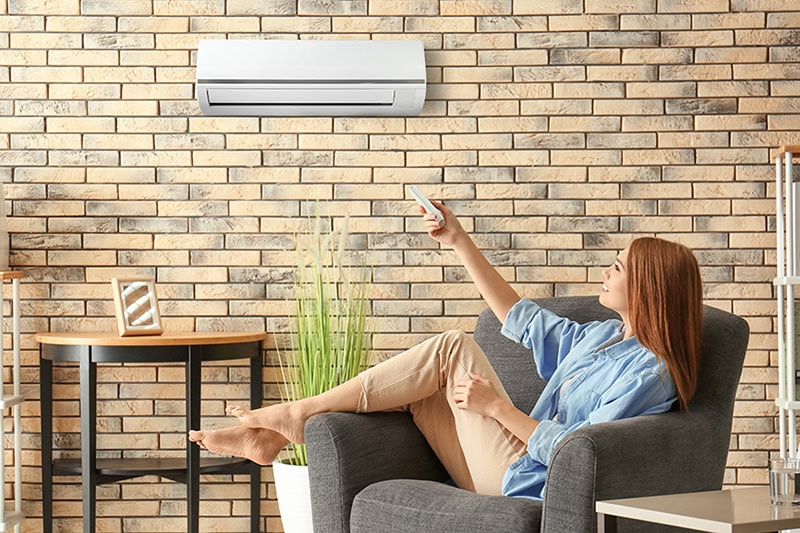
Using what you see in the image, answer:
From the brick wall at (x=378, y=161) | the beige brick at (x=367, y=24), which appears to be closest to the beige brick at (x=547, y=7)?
the brick wall at (x=378, y=161)

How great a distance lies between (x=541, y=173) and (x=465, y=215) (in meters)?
0.31

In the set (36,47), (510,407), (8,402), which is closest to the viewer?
(510,407)

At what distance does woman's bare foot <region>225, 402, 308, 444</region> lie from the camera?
8.18ft

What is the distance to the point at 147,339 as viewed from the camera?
121 inches

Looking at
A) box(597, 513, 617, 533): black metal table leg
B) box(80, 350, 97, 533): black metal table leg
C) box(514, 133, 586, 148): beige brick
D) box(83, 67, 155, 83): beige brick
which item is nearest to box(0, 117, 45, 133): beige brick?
box(83, 67, 155, 83): beige brick

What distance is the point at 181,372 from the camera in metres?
3.49

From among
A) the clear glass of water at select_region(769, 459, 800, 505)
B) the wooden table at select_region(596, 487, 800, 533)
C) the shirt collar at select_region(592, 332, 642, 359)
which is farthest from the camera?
the shirt collar at select_region(592, 332, 642, 359)

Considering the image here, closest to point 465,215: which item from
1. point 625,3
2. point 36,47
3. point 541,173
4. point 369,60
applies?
point 541,173

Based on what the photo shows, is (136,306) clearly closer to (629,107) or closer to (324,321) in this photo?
(324,321)

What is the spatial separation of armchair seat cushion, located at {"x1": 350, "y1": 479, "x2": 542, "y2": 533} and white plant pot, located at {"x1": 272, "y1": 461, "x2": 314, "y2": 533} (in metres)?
0.77

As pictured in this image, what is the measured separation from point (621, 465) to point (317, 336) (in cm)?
139

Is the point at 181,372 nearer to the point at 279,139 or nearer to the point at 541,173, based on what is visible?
the point at 279,139

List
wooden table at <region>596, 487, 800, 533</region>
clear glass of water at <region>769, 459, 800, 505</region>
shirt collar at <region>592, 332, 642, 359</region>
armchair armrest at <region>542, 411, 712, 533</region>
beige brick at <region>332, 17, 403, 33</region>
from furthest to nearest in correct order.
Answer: beige brick at <region>332, 17, 403, 33</region>, shirt collar at <region>592, 332, 642, 359</region>, armchair armrest at <region>542, 411, 712, 533</region>, clear glass of water at <region>769, 459, 800, 505</region>, wooden table at <region>596, 487, 800, 533</region>

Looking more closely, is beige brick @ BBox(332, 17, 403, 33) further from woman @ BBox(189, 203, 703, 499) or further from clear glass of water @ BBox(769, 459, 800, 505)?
clear glass of water @ BBox(769, 459, 800, 505)
